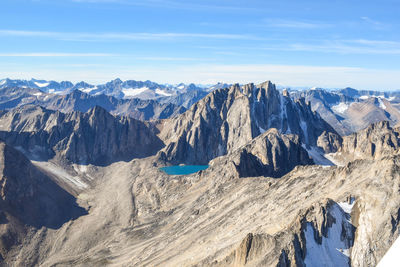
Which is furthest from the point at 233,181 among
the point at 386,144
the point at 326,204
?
the point at 386,144

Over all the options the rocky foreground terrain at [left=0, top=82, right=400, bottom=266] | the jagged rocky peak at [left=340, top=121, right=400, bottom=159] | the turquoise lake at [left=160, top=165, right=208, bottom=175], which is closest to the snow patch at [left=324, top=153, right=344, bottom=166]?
the jagged rocky peak at [left=340, top=121, right=400, bottom=159]

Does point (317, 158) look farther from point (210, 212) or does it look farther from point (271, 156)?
point (210, 212)

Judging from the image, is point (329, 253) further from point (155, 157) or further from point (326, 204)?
point (155, 157)

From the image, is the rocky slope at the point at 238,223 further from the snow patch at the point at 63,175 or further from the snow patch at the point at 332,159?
the snow patch at the point at 332,159

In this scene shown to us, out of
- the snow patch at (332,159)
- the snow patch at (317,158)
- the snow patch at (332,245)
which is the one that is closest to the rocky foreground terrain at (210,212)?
the snow patch at (332,245)

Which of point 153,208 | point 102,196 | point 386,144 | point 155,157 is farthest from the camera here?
point 155,157

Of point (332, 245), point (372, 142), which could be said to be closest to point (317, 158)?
point (372, 142)

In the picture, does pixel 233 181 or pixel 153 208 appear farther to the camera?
pixel 153 208
